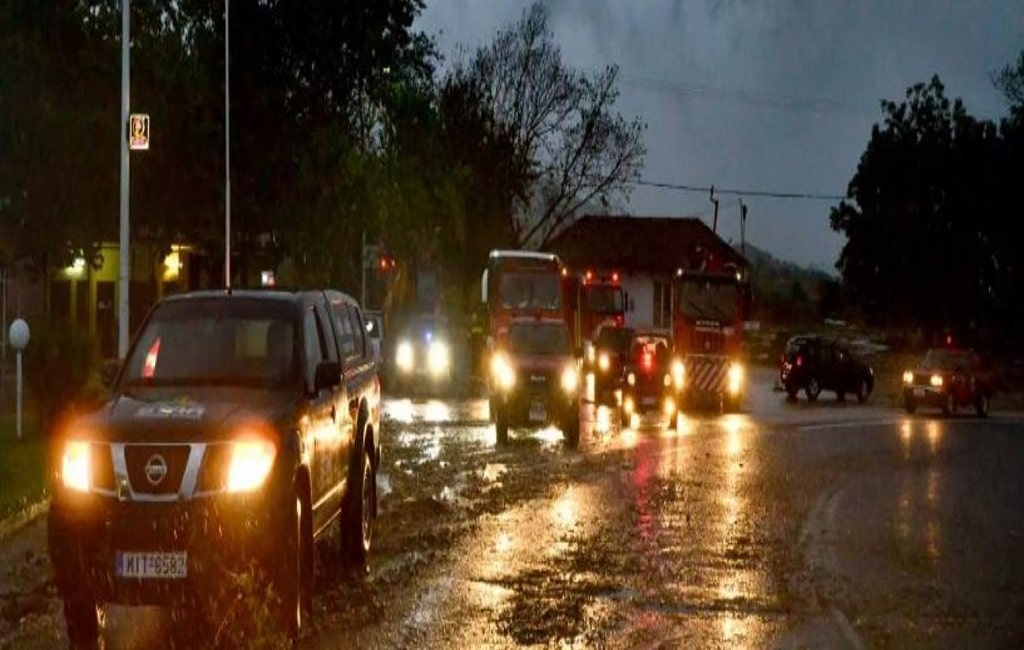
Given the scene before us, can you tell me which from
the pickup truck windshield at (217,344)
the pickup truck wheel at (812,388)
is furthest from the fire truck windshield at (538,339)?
the pickup truck wheel at (812,388)

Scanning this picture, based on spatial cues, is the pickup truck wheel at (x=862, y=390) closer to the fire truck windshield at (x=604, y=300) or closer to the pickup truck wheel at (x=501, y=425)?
the fire truck windshield at (x=604, y=300)

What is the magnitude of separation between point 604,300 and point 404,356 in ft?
19.6

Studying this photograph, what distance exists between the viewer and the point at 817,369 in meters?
46.5

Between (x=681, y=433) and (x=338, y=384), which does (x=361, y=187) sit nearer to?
(x=681, y=433)

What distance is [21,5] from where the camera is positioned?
3300 centimetres

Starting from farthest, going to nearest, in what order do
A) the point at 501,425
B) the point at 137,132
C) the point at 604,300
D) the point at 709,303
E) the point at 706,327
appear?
the point at 604,300
the point at 706,327
the point at 709,303
the point at 501,425
the point at 137,132

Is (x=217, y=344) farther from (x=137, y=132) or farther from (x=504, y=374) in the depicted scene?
(x=504, y=374)

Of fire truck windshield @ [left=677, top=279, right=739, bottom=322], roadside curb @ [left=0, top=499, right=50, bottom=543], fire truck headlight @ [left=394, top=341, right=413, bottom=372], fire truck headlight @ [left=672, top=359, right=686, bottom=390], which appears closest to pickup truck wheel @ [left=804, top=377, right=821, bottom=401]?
fire truck windshield @ [left=677, top=279, right=739, bottom=322]

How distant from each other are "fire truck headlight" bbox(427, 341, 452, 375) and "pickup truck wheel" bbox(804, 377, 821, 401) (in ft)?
34.3

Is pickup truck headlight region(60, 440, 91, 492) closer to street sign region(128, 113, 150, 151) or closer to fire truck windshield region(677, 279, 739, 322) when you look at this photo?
street sign region(128, 113, 150, 151)

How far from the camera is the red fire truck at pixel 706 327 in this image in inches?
1566

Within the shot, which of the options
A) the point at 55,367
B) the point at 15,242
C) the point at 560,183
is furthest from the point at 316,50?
the point at 560,183

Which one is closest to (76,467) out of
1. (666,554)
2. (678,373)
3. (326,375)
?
(326,375)

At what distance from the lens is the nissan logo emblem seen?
1012 centimetres
